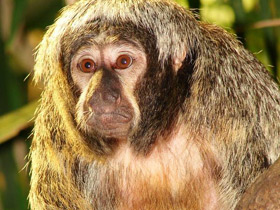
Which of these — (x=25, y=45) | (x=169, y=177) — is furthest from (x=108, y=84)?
(x=25, y=45)

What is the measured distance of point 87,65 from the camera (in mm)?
4758

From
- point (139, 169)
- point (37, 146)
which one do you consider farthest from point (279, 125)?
point (37, 146)

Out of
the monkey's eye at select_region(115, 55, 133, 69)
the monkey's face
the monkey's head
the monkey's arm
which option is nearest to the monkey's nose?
the monkey's face

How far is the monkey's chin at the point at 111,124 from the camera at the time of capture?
4.52 m

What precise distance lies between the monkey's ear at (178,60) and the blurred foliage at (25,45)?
72 cm

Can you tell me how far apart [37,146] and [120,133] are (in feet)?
3.24

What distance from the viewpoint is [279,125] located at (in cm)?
498

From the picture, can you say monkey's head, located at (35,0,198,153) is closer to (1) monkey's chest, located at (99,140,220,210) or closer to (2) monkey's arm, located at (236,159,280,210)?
(1) monkey's chest, located at (99,140,220,210)

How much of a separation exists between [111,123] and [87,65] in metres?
0.48

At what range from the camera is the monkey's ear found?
4.79 metres

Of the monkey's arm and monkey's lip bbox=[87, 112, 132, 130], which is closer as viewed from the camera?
the monkey's arm

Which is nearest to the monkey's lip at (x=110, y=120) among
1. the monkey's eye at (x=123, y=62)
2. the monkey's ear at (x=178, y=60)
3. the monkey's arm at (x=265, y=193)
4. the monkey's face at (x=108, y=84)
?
the monkey's face at (x=108, y=84)

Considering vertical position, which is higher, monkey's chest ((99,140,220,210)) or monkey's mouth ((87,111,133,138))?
monkey's mouth ((87,111,133,138))

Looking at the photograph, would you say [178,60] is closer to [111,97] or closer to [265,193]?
[111,97]
